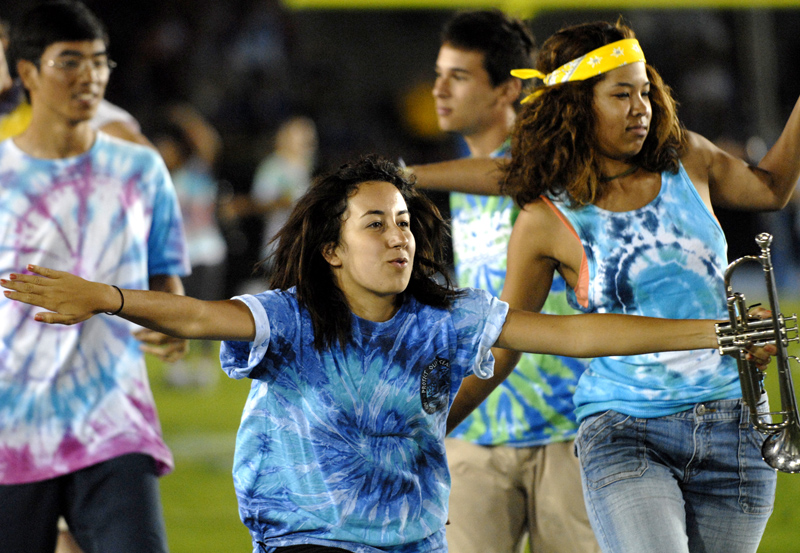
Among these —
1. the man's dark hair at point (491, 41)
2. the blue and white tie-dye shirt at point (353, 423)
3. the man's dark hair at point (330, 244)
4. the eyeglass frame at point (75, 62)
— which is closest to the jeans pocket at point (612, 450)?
the blue and white tie-dye shirt at point (353, 423)

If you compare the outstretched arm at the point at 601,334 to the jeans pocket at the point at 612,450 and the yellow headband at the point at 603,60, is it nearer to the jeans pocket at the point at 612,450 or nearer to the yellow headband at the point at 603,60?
the jeans pocket at the point at 612,450

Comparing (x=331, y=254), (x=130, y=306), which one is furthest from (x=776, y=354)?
(x=130, y=306)

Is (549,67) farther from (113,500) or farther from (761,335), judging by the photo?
(113,500)

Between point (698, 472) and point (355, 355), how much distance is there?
1.04m

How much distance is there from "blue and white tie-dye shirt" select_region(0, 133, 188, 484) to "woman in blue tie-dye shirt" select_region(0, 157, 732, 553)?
2.67 ft

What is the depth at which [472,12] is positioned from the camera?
4.45 meters

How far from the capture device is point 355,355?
2842 millimetres

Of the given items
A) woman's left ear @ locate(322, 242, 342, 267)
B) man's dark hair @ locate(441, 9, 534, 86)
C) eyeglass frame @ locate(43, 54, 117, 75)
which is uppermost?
man's dark hair @ locate(441, 9, 534, 86)

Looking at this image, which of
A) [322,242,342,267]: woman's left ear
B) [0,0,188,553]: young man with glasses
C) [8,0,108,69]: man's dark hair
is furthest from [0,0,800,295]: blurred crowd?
[322,242,342,267]: woman's left ear

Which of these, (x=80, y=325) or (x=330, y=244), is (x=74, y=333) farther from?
(x=330, y=244)

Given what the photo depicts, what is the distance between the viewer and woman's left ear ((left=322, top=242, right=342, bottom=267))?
9.75 feet

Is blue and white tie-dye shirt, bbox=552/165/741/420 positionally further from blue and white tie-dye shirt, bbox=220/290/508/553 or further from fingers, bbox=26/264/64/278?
fingers, bbox=26/264/64/278

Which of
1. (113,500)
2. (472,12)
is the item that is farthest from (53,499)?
(472,12)

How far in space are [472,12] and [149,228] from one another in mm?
1674
